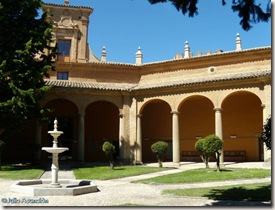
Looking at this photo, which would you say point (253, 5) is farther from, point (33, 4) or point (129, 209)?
point (33, 4)

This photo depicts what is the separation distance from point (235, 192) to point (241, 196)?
87 centimetres

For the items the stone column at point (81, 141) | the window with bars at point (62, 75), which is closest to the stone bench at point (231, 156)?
the stone column at point (81, 141)

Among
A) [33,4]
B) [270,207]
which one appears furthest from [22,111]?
[270,207]

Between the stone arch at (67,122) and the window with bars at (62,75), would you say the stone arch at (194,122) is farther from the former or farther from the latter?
the window with bars at (62,75)

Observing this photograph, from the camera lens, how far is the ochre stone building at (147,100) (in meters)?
26.3

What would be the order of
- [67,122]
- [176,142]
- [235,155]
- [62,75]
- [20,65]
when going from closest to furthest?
[20,65]
[176,142]
[235,155]
[62,75]
[67,122]

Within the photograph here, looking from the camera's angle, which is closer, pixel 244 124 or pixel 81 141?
pixel 81 141

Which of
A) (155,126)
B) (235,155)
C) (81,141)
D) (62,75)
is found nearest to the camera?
(81,141)

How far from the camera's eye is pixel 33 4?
74.2 ft

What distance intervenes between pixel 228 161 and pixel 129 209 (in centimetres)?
1946

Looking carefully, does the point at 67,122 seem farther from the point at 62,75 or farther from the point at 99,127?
the point at 62,75

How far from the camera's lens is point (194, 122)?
3031cm

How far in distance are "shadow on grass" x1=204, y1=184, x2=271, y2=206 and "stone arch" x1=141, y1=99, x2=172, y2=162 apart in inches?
703

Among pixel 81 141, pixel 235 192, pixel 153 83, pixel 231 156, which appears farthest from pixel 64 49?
pixel 235 192
